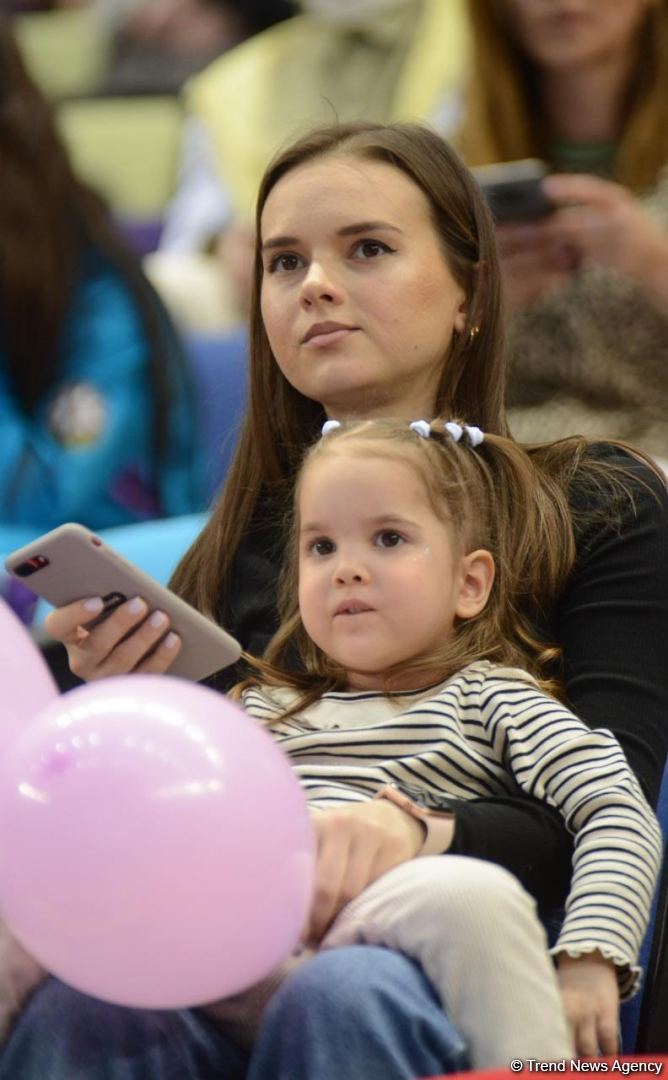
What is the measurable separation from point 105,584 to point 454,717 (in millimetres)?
284

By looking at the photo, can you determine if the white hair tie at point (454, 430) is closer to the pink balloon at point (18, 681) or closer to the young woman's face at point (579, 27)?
the pink balloon at point (18, 681)

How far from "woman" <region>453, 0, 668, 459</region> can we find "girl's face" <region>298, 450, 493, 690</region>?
853mm

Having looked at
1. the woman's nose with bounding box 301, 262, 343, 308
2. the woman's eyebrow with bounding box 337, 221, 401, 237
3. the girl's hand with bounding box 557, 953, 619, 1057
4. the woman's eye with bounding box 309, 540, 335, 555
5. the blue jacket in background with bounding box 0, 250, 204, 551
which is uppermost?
the woman's eyebrow with bounding box 337, 221, 401, 237

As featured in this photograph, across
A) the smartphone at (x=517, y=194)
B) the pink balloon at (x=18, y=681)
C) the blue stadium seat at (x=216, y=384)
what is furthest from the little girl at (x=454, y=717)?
the blue stadium seat at (x=216, y=384)

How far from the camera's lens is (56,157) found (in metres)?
2.79

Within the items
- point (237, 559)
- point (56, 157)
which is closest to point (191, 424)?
point (56, 157)

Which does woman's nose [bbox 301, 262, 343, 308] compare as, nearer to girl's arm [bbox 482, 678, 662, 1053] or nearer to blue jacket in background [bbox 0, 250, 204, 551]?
girl's arm [bbox 482, 678, 662, 1053]

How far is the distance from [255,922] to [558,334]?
1415mm

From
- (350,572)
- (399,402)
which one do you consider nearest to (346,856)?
(350,572)

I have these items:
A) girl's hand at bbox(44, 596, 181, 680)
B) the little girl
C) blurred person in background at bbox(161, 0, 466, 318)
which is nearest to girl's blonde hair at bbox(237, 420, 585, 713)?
the little girl

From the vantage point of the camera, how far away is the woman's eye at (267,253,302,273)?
1.64 metres

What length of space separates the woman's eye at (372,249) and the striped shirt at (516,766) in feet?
1.25

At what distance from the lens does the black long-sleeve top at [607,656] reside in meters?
1.35

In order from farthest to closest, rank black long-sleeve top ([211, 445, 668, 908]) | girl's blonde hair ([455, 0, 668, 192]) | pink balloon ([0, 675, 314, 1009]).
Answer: girl's blonde hair ([455, 0, 668, 192]) → black long-sleeve top ([211, 445, 668, 908]) → pink balloon ([0, 675, 314, 1009])
